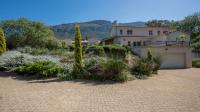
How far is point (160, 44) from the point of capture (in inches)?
1006

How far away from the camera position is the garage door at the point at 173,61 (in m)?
25.0

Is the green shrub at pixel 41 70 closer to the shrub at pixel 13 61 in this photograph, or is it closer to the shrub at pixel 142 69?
the shrub at pixel 13 61

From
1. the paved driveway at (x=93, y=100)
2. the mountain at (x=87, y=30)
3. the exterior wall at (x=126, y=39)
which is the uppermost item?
the mountain at (x=87, y=30)

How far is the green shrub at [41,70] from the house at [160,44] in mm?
10501

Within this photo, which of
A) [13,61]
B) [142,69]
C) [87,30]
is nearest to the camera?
[142,69]

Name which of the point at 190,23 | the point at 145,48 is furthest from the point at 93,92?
the point at 190,23

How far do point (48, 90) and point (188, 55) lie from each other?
21.1 meters

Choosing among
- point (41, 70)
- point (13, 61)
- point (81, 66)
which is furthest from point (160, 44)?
point (13, 61)

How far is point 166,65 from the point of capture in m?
25.0

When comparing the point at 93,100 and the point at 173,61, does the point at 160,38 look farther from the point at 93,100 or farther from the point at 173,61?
the point at 93,100

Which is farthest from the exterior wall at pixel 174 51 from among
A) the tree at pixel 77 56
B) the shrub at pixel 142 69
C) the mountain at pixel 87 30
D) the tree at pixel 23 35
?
the mountain at pixel 87 30

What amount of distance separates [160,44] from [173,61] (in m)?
2.70

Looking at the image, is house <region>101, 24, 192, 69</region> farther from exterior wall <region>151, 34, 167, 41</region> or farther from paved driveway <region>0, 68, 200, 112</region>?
paved driveway <region>0, 68, 200, 112</region>

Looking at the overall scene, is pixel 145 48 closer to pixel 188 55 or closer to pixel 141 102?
pixel 188 55
